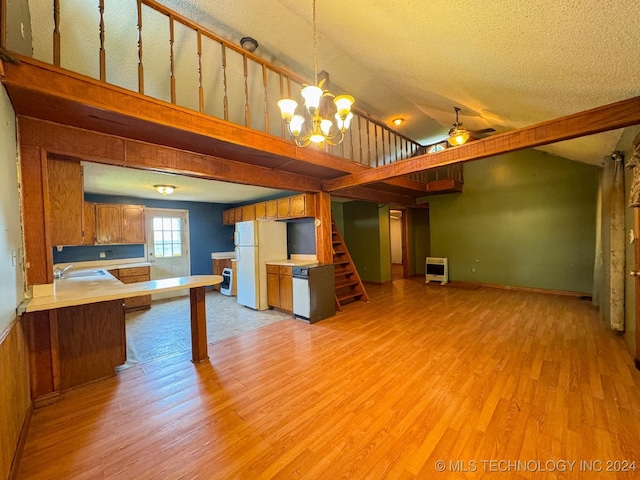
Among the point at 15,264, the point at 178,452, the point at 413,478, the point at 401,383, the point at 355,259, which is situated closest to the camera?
the point at 413,478

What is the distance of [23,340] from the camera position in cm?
191

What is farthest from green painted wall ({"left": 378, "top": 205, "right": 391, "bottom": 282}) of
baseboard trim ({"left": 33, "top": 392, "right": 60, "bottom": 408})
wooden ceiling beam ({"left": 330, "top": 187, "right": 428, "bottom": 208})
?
baseboard trim ({"left": 33, "top": 392, "right": 60, "bottom": 408})

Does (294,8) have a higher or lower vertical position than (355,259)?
higher

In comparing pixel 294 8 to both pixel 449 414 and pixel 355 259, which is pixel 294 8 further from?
pixel 355 259

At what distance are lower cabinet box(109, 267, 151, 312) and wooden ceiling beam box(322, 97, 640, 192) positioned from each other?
16.6 ft

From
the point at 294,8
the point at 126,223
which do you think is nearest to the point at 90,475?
the point at 294,8

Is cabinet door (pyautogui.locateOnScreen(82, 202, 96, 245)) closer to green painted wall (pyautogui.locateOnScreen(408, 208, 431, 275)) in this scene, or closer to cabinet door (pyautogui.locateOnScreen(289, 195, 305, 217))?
cabinet door (pyautogui.locateOnScreen(289, 195, 305, 217))

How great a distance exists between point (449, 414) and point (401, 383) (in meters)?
0.47

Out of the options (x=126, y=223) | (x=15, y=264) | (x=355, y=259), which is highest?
(x=126, y=223)

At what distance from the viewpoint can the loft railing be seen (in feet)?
6.86

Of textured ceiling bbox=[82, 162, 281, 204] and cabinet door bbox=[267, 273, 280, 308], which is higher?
textured ceiling bbox=[82, 162, 281, 204]

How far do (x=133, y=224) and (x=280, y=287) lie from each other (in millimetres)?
3546

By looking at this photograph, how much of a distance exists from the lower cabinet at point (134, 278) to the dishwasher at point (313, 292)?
3103 millimetres

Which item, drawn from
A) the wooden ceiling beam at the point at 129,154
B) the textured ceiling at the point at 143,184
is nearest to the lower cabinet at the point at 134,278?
the textured ceiling at the point at 143,184
